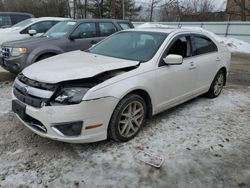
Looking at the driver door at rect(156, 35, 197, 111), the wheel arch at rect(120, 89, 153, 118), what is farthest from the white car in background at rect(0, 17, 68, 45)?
the wheel arch at rect(120, 89, 153, 118)

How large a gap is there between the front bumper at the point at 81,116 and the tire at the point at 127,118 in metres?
0.12

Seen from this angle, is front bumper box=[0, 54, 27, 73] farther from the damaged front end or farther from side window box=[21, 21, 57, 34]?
the damaged front end

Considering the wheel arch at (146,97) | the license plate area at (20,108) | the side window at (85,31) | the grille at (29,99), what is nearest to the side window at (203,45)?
the wheel arch at (146,97)

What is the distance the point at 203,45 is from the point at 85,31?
3.64m

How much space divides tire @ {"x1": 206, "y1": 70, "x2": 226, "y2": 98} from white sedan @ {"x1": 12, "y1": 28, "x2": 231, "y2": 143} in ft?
2.10

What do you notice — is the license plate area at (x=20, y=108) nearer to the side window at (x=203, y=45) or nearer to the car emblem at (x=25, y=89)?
the car emblem at (x=25, y=89)

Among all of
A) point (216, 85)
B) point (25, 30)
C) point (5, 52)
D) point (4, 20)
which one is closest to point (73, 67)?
point (216, 85)

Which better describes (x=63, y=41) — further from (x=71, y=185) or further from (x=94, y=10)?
(x=94, y=10)

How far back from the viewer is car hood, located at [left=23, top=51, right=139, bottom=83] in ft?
10.5

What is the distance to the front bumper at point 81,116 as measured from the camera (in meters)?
3.01

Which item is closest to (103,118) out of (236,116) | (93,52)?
(93,52)

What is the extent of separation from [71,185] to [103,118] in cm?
86

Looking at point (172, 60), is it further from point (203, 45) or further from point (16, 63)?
point (16, 63)

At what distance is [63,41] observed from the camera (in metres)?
6.87
